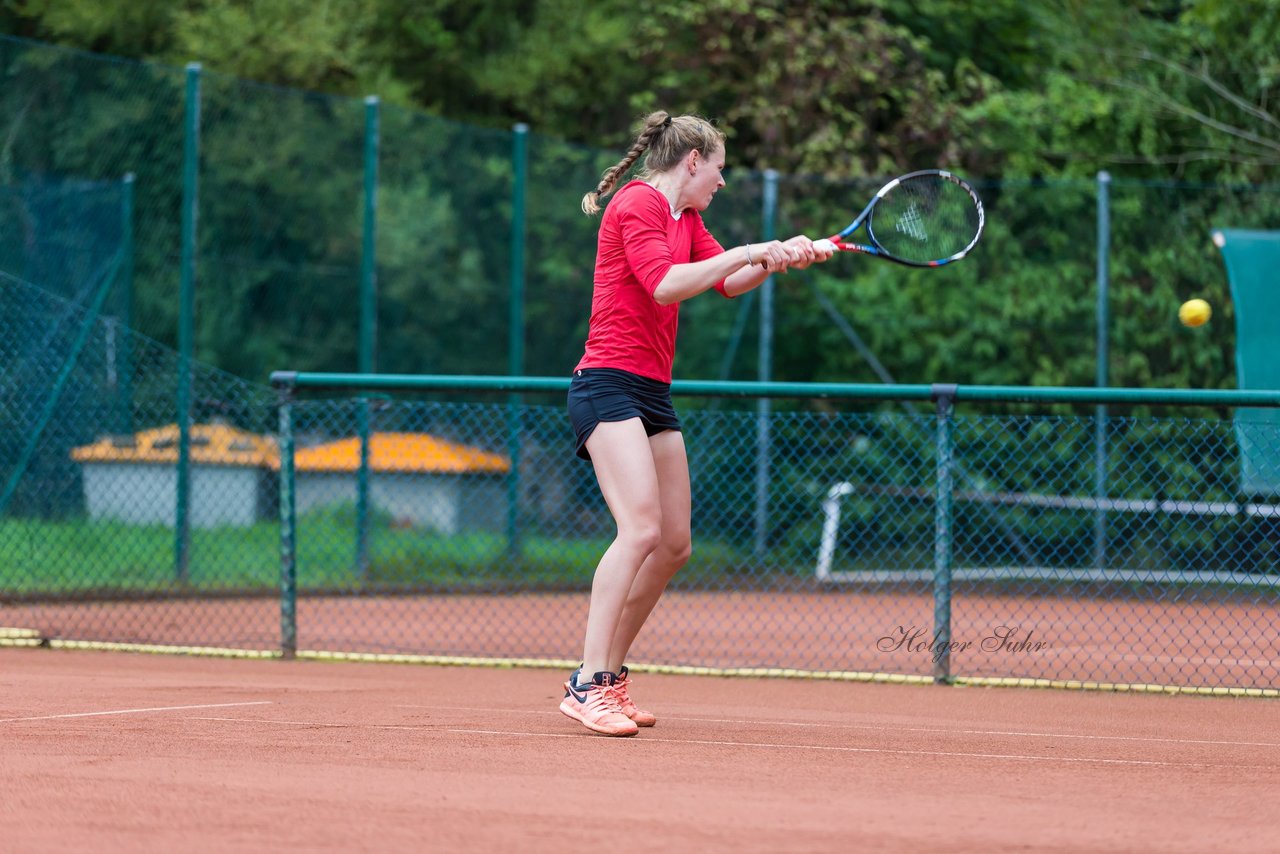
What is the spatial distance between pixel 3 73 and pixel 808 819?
836 cm

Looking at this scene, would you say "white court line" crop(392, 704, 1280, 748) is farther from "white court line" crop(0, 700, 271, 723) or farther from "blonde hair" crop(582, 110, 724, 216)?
"blonde hair" crop(582, 110, 724, 216)

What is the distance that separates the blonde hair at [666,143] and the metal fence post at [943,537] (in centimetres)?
224

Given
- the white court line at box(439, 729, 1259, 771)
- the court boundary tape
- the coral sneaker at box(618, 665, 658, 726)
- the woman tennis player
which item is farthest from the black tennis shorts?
the court boundary tape

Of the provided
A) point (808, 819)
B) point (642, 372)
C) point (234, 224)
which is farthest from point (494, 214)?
point (808, 819)

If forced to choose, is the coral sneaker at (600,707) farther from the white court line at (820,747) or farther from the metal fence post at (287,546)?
the metal fence post at (287,546)

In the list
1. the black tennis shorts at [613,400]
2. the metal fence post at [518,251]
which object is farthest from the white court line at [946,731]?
the metal fence post at [518,251]

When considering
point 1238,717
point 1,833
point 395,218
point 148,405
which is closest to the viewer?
point 1,833

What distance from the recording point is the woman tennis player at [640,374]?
538 cm

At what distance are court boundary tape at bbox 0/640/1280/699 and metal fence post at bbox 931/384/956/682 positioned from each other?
13 cm

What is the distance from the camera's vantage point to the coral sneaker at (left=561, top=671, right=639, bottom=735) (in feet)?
17.7

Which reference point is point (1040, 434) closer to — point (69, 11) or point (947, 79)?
point (947, 79)

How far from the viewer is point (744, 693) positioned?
23.3 ft

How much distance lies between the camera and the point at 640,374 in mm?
5508

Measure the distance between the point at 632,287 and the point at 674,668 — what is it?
9.19 feet
